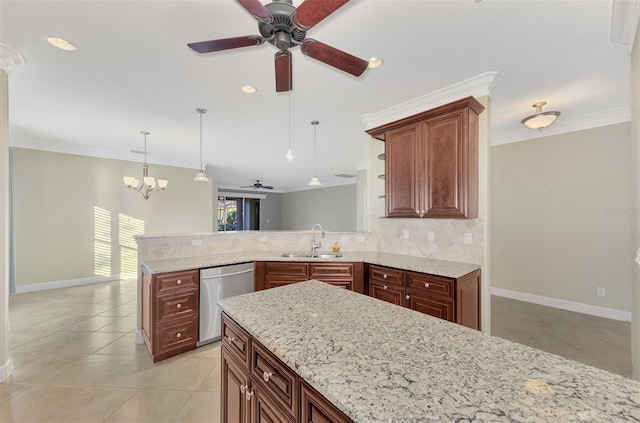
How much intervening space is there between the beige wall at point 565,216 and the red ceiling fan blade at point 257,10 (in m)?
4.53

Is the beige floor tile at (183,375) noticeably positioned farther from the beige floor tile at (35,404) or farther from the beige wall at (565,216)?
the beige wall at (565,216)

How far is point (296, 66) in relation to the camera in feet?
7.80

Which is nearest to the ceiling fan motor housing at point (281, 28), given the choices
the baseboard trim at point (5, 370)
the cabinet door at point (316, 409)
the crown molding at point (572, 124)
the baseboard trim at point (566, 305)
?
the cabinet door at point (316, 409)

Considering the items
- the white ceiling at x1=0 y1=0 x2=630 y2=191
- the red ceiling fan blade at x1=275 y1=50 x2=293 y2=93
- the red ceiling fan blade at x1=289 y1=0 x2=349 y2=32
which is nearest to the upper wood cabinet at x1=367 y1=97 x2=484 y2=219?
the white ceiling at x1=0 y1=0 x2=630 y2=191

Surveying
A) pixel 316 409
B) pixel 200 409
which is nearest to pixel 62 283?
pixel 200 409

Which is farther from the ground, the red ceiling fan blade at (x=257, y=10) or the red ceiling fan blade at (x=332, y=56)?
the red ceiling fan blade at (x=257, y=10)

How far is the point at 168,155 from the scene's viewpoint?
19.4 ft

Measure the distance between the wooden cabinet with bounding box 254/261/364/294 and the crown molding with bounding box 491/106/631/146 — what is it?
11.1 ft

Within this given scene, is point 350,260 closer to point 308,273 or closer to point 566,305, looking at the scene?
point 308,273

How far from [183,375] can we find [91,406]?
0.63m

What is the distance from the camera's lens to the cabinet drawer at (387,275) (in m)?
2.71

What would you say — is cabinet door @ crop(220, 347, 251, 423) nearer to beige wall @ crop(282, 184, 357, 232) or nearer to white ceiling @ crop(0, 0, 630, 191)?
white ceiling @ crop(0, 0, 630, 191)

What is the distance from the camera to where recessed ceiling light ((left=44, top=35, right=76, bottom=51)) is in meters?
2.01

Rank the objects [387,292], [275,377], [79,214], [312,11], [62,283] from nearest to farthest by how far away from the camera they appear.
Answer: [275,377], [312,11], [387,292], [62,283], [79,214]
